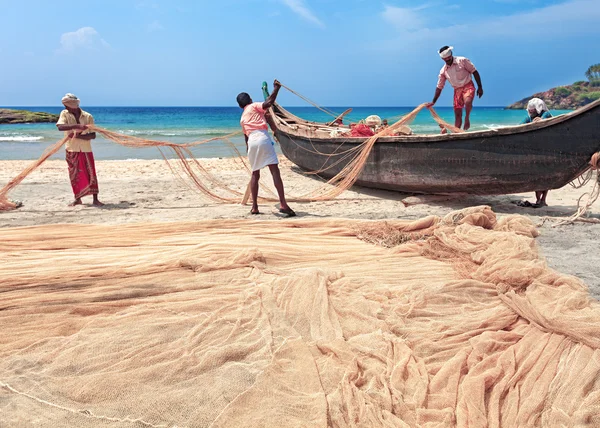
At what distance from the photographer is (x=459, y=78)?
781 cm

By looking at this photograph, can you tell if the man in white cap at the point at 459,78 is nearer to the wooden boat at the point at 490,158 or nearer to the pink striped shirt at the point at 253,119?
the wooden boat at the point at 490,158

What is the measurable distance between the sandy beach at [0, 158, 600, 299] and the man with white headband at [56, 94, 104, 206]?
33cm

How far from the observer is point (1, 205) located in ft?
22.0

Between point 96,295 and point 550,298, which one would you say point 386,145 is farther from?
point 96,295

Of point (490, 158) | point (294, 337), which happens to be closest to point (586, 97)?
point (490, 158)

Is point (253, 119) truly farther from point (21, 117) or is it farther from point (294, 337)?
point (21, 117)

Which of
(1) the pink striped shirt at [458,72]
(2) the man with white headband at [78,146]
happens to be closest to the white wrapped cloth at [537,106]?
(1) the pink striped shirt at [458,72]

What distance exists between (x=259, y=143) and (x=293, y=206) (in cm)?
132

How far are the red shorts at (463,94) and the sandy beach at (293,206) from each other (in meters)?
1.76

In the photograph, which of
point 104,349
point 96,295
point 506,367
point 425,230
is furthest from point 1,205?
point 506,367

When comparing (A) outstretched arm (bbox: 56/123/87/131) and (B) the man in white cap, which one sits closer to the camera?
(A) outstretched arm (bbox: 56/123/87/131)

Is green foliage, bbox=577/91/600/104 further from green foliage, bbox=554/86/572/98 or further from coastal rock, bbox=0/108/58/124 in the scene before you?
coastal rock, bbox=0/108/58/124

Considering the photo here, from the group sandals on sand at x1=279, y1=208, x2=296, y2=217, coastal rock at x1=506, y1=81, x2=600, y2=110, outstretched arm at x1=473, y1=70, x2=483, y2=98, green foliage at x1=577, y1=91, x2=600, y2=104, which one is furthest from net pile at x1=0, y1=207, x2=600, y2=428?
green foliage at x1=577, y1=91, x2=600, y2=104

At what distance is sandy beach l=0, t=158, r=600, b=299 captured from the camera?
15.3 feet
